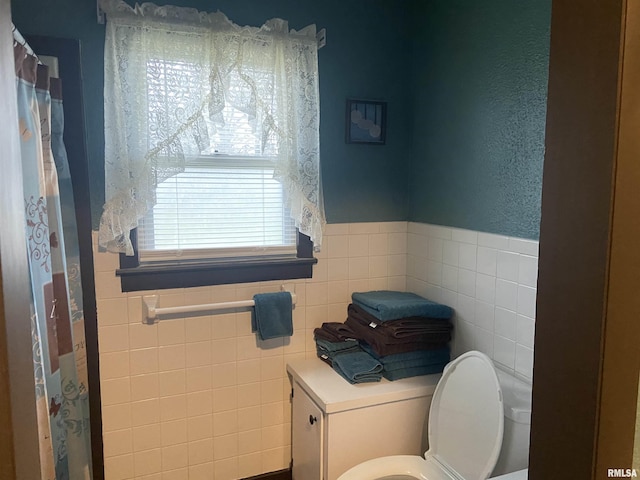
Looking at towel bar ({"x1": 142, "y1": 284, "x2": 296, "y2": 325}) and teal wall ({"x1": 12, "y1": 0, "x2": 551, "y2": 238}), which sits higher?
teal wall ({"x1": 12, "y1": 0, "x2": 551, "y2": 238})

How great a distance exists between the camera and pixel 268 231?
7.72 ft

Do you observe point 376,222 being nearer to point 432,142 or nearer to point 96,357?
point 432,142

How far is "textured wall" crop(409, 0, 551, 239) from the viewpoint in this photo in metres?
1.78

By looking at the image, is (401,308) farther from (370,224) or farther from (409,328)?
(370,224)

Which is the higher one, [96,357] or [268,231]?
[268,231]

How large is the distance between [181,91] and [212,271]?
0.81 metres

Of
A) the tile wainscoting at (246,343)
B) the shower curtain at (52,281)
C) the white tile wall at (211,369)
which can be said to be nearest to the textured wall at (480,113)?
the tile wainscoting at (246,343)

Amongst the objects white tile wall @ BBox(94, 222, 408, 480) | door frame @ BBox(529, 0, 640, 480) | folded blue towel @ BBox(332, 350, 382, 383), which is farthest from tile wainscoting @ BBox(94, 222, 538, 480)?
door frame @ BBox(529, 0, 640, 480)

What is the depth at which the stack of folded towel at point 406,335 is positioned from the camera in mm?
2158

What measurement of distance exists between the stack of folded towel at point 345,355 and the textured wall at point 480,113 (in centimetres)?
73

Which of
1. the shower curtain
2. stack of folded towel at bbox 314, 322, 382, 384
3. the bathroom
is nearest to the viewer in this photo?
the shower curtain

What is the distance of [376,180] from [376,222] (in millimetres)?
224

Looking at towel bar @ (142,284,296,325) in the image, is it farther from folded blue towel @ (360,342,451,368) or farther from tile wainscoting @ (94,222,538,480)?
folded blue towel @ (360,342,451,368)

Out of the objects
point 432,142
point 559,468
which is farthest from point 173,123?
point 559,468
